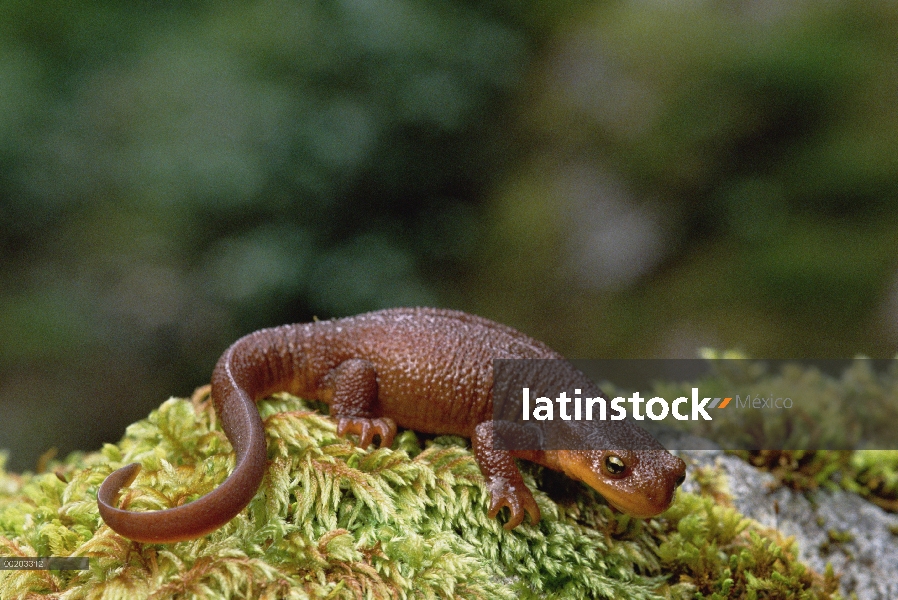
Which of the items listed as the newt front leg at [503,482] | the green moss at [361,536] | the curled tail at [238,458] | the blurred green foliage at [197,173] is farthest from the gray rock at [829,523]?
the blurred green foliage at [197,173]

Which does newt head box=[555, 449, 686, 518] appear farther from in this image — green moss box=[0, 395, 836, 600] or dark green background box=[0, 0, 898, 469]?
dark green background box=[0, 0, 898, 469]

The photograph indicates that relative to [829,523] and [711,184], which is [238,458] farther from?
[711,184]

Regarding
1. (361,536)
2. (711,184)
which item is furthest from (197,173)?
(711,184)

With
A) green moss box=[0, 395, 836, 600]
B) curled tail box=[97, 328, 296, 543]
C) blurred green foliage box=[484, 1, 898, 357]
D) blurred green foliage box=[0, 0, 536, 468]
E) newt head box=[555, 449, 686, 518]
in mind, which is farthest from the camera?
blurred green foliage box=[484, 1, 898, 357]

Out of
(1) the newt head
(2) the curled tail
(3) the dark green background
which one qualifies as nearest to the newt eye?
(1) the newt head

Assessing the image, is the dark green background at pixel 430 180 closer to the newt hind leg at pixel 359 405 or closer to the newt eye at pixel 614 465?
the newt hind leg at pixel 359 405

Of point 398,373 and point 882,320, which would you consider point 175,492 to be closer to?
point 398,373

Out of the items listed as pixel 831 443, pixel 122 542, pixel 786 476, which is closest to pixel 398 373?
pixel 122 542
